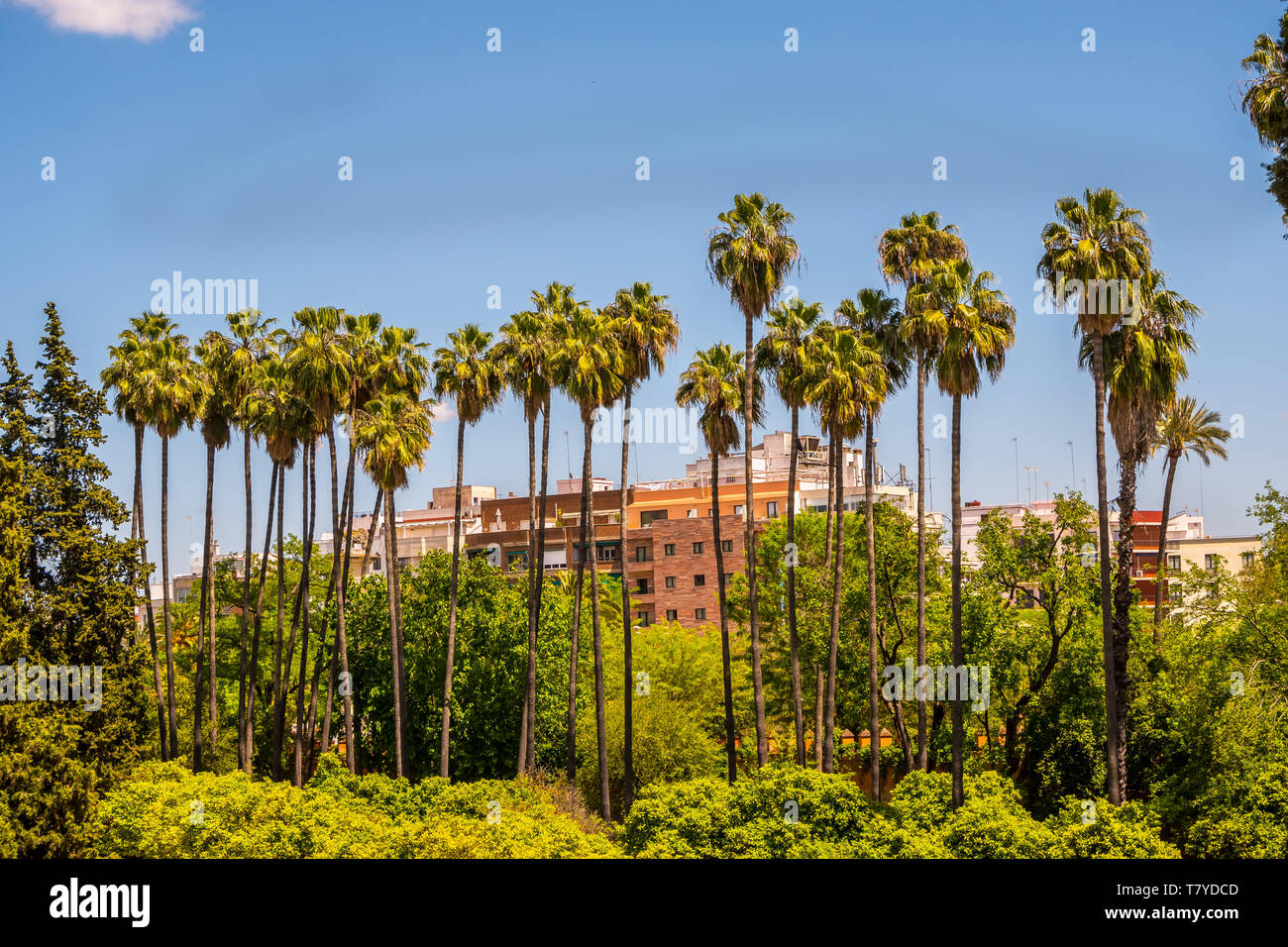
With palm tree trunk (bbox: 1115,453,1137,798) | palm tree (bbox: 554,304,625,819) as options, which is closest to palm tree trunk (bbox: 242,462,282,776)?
palm tree (bbox: 554,304,625,819)

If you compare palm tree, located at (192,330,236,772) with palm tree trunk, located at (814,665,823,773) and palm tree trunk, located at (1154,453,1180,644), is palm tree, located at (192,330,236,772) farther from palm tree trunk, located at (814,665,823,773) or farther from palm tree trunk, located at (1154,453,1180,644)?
palm tree trunk, located at (1154,453,1180,644)

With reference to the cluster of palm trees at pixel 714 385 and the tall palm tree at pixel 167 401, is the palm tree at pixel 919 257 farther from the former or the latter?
the tall palm tree at pixel 167 401

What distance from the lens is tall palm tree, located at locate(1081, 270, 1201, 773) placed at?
37.7m

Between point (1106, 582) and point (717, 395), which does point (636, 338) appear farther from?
point (1106, 582)

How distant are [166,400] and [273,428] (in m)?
7.50

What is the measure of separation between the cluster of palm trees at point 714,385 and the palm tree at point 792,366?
105 millimetres

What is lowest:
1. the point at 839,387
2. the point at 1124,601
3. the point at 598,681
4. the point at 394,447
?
the point at 598,681

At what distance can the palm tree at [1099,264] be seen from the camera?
3694 centimetres

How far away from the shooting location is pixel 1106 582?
35.7 metres

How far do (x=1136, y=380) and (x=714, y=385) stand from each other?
19.1 metres
